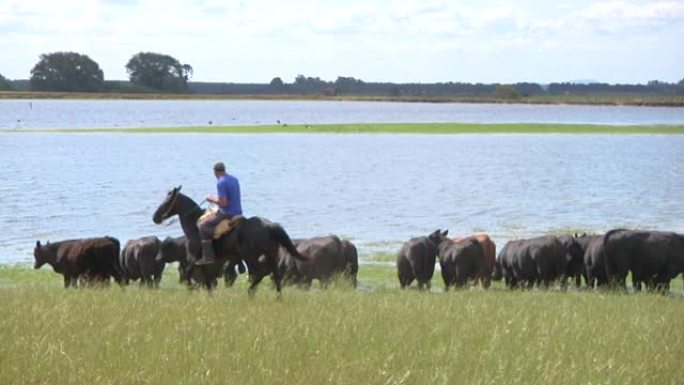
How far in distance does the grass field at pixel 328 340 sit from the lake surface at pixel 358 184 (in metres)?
15.1

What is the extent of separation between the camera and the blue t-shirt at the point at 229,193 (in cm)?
1848

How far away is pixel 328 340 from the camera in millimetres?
12195

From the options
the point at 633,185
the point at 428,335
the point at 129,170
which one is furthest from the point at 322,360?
the point at 129,170

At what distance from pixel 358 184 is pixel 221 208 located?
3598cm

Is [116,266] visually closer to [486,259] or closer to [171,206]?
[171,206]

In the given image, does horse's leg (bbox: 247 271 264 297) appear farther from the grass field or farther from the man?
the man

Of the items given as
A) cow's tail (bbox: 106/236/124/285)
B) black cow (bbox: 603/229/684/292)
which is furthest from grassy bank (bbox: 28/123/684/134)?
black cow (bbox: 603/229/684/292)

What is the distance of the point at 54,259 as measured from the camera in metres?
23.5

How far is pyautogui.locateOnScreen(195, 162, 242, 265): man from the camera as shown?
1852cm

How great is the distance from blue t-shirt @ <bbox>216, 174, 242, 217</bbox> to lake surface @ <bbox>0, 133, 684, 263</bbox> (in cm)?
1235

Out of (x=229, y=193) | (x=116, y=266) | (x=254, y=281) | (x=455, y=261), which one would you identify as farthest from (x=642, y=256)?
(x=116, y=266)

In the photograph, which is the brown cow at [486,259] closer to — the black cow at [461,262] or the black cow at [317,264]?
the black cow at [461,262]

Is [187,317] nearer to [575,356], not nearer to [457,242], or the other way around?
[575,356]

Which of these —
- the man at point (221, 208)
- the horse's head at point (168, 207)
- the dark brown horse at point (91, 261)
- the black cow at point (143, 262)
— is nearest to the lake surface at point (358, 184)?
the black cow at point (143, 262)
